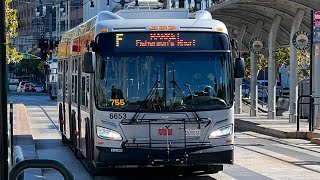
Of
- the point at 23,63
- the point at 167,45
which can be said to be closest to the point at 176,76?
the point at 167,45

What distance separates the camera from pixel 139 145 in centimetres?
1155

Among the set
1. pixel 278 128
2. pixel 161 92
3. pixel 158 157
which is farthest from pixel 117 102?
pixel 278 128

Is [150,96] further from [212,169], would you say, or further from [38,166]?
[38,166]

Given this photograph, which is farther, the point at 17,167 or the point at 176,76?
the point at 176,76

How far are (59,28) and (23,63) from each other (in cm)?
815

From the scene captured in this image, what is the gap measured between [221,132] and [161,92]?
1213mm

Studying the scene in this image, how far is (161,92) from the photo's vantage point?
38.2ft

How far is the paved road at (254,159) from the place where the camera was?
44.4 ft

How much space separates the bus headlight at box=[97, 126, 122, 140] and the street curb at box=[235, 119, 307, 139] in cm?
1141

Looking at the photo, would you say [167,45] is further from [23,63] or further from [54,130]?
[23,63]

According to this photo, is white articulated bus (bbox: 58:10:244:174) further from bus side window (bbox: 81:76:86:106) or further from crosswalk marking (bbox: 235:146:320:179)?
crosswalk marking (bbox: 235:146:320:179)

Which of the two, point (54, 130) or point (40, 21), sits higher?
point (40, 21)

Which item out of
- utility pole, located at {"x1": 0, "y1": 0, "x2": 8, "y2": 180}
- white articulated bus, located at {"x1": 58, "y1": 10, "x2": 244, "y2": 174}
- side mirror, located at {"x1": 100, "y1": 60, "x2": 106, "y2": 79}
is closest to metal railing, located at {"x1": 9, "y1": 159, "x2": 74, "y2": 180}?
utility pole, located at {"x1": 0, "y1": 0, "x2": 8, "y2": 180}

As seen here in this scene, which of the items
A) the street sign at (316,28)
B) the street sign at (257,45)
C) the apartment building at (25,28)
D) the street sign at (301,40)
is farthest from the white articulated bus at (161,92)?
the apartment building at (25,28)
